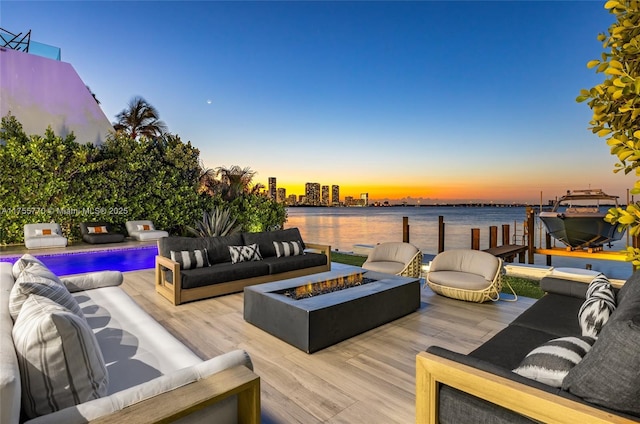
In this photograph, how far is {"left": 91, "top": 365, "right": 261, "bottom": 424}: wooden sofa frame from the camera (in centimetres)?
110

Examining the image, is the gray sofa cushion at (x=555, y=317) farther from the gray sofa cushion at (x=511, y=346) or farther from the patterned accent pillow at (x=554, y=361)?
the patterned accent pillow at (x=554, y=361)

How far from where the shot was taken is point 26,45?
37.1ft

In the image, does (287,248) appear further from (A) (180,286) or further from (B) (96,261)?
(B) (96,261)

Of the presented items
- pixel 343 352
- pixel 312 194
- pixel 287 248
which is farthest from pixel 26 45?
pixel 312 194

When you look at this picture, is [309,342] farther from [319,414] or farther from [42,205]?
[42,205]

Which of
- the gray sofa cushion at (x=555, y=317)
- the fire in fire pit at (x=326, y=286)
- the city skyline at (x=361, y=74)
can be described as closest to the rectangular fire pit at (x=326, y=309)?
the fire in fire pit at (x=326, y=286)

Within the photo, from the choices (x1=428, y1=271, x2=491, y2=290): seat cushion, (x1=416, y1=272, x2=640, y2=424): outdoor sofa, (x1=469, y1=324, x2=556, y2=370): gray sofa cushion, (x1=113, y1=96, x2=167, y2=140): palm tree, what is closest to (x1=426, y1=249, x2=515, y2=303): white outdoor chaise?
(x1=428, y1=271, x2=491, y2=290): seat cushion

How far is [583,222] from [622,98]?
21.6 feet

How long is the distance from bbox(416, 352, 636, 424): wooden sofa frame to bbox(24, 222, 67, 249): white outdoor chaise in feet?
32.2

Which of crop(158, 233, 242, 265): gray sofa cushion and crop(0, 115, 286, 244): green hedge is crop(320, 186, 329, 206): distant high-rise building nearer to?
crop(0, 115, 286, 244): green hedge

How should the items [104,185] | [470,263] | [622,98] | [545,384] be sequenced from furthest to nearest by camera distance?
[104,185]
[470,263]
[545,384]
[622,98]

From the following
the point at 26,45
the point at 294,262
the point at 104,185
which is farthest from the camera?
the point at 26,45

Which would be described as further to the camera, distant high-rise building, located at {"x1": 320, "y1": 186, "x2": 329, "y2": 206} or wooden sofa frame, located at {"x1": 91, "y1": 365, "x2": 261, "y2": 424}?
distant high-rise building, located at {"x1": 320, "y1": 186, "x2": 329, "y2": 206}

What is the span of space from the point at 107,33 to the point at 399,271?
29.4 ft
